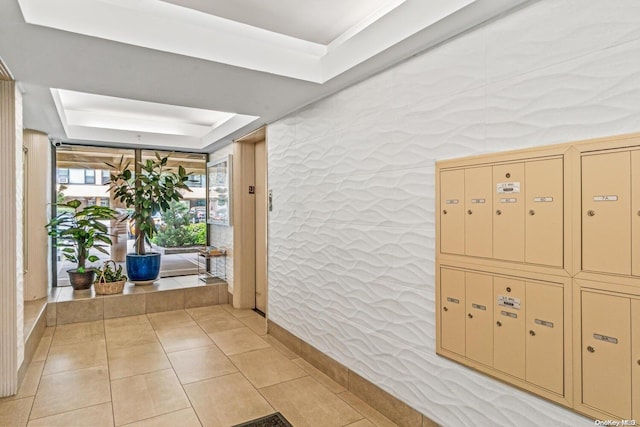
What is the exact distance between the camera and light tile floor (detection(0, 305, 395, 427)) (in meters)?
2.50

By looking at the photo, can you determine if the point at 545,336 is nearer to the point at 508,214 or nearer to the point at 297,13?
the point at 508,214

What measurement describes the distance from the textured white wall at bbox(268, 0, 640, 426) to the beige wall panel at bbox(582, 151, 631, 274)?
A: 122 millimetres

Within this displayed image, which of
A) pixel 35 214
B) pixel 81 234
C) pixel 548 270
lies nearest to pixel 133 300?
pixel 81 234

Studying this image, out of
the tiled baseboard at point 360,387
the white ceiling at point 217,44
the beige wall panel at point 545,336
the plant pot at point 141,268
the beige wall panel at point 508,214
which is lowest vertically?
the tiled baseboard at point 360,387

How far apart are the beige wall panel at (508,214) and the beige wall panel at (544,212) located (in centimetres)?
3

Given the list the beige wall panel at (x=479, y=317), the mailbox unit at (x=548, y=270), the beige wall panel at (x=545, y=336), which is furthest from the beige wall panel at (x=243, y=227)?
the beige wall panel at (x=545, y=336)

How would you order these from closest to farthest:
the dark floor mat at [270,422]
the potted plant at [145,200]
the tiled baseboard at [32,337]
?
the dark floor mat at [270,422], the tiled baseboard at [32,337], the potted plant at [145,200]

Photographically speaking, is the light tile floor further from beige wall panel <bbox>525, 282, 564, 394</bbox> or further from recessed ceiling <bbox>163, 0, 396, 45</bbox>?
recessed ceiling <bbox>163, 0, 396, 45</bbox>

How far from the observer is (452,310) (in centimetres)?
202

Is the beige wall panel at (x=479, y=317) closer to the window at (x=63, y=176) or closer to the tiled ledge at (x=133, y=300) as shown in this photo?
the tiled ledge at (x=133, y=300)

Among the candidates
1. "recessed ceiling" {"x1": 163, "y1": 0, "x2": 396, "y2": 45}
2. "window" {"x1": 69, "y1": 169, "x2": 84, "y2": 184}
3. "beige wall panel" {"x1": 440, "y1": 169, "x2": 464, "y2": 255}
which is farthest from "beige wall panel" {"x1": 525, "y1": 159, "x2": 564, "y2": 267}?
"window" {"x1": 69, "y1": 169, "x2": 84, "y2": 184}

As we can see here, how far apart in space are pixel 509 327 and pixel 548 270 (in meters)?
0.34

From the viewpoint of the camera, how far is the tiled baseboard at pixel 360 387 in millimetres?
2297

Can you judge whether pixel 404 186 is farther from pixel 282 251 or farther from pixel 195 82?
pixel 282 251
